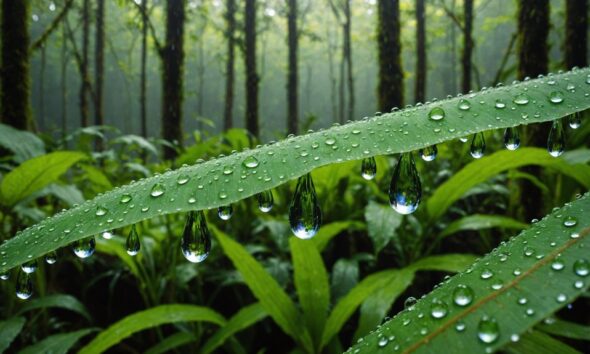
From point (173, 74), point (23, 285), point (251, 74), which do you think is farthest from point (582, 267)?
point (251, 74)

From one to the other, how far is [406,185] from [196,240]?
0.30 metres

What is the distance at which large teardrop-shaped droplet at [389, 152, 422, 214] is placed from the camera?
508mm

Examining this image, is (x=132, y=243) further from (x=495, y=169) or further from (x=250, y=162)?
(x=495, y=169)

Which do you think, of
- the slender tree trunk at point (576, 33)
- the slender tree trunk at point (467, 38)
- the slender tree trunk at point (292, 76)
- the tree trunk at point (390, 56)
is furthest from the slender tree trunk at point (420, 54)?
the slender tree trunk at point (576, 33)

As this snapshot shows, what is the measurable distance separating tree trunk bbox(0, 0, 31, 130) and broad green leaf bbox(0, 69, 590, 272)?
241 centimetres

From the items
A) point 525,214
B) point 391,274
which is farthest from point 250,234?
point 525,214

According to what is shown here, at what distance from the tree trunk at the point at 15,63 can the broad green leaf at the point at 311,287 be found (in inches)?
85.6

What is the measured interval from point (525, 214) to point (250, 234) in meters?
1.49

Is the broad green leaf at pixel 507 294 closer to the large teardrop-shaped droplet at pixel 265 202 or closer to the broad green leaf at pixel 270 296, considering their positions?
the large teardrop-shaped droplet at pixel 265 202

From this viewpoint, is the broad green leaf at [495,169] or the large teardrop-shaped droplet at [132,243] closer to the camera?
the large teardrop-shaped droplet at [132,243]

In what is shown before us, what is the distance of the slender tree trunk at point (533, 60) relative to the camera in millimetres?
1920

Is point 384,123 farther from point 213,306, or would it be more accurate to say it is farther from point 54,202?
point 54,202

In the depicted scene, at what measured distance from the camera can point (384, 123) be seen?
1.38 feet

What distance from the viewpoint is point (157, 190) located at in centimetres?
39
